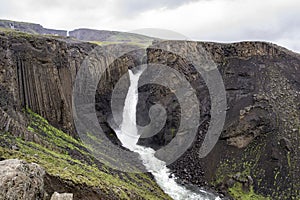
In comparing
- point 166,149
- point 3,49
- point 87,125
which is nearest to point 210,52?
point 166,149

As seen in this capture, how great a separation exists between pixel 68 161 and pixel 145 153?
69.6 ft

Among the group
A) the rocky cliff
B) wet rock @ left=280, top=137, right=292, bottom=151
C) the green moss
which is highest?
the rocky cliff

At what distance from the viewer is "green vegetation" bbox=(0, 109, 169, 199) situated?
705 inches

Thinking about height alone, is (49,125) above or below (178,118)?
above

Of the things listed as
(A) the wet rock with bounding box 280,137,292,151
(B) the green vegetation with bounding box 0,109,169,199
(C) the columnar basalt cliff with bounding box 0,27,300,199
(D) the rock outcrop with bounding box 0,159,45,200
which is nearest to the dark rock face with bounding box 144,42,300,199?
(A) the wet rock with bounding box 280,137,292,151

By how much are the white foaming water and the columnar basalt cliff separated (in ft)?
5.93

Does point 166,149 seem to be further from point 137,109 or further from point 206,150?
point 137,109

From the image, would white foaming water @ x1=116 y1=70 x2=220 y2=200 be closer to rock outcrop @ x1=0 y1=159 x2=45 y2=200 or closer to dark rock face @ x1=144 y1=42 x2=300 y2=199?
dark rock face @ x1=144 y1=42 x2=300 y2=199

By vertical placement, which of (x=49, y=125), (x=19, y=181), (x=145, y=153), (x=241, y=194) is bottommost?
(x=241, y=194)

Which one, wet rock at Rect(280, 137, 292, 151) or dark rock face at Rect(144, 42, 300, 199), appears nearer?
dark rock face at Rect(144, 42, 300, 199)

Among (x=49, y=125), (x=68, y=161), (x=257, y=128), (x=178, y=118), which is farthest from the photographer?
(x=178, y=118)

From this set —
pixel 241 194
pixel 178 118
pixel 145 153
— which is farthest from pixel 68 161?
pixel 178 118

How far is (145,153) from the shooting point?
42.2 m

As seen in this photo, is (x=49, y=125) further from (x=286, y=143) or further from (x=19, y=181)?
(x=286, y=143)
